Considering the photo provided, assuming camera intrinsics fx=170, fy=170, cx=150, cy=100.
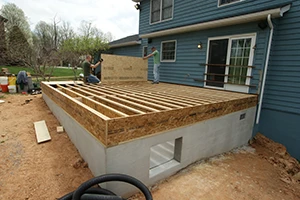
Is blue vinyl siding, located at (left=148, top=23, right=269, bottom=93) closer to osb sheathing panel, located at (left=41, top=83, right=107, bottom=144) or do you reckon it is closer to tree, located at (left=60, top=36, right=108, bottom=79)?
osb sheathing panel, located at (left=41, top=83, right=107, bottom=144)

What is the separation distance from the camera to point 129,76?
6.91m

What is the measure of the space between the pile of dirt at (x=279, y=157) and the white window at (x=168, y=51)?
4.65 meters

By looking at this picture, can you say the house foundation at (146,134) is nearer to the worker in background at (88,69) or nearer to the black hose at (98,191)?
the black hose at (98,191)

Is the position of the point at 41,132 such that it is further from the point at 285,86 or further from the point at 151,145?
the point at 285,86

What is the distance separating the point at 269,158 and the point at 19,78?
1011 cm

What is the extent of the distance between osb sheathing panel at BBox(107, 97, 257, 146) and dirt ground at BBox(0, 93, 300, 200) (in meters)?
0.90

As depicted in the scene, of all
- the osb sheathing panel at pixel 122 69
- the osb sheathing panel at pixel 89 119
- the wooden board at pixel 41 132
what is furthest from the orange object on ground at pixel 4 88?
the osb sheathing panel at pixel 89 119

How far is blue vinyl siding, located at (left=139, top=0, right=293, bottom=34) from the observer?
5141 mm

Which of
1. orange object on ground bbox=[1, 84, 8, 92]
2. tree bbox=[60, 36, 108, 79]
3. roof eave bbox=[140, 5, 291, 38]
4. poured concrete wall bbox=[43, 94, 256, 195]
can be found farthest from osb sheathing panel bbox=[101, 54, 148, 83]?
tree bbox=[60, 36, 108, 79]

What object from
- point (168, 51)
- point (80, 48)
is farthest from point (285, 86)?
point (80, 48)

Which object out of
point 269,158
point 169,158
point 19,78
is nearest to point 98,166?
point 169,158

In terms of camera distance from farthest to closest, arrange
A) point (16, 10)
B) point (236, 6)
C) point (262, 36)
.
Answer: point (16, 10)
point (236, 6)
point (262, 36)

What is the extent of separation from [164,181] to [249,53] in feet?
15.0

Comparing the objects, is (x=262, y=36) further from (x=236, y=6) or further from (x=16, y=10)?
(x=16, y=10)
